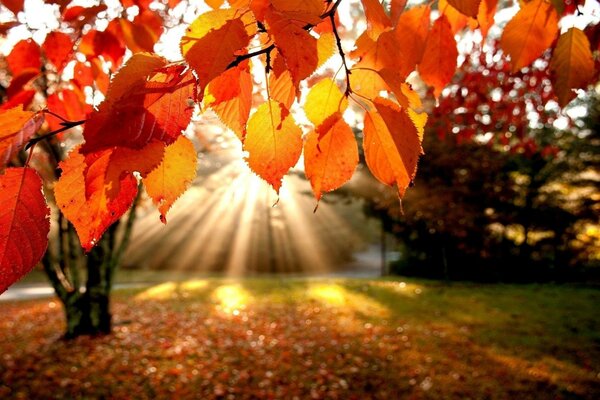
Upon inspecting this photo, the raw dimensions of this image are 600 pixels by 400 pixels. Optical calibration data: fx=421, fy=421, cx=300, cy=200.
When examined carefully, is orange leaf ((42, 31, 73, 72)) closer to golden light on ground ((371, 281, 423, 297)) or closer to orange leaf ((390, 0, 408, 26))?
orange leaf ((390, 0, 408, 26))

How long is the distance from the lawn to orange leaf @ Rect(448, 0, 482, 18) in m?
4.85

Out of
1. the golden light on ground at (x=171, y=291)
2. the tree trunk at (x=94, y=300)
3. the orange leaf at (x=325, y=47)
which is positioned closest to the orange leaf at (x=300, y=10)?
the orange leaf at (x=325, y=47)

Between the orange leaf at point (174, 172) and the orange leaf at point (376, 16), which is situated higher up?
the orange leaf at point (376, 16)

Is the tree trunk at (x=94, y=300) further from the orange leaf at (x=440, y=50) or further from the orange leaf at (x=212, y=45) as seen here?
the orange leaf at (x=212, y=45)

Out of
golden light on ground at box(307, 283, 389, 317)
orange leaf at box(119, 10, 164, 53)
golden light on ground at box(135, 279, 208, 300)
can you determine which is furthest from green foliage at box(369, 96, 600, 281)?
orange leaf at box(119, 10, 164, 53)

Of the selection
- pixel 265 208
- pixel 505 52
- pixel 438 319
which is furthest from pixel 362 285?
pixel 505 52

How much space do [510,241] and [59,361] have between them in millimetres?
17440

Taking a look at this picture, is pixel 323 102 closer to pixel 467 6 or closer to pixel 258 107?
pixel 258 107

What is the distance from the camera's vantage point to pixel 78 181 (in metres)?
A: 0.65

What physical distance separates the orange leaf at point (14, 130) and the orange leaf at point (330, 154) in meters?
0.45

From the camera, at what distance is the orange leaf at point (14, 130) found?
1.87 feet

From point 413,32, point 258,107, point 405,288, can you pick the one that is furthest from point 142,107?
point 405,288

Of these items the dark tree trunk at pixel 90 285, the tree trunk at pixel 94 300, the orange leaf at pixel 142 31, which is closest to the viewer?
the orange leaf at pixel 142 31

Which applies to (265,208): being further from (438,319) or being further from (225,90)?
(225,90)
